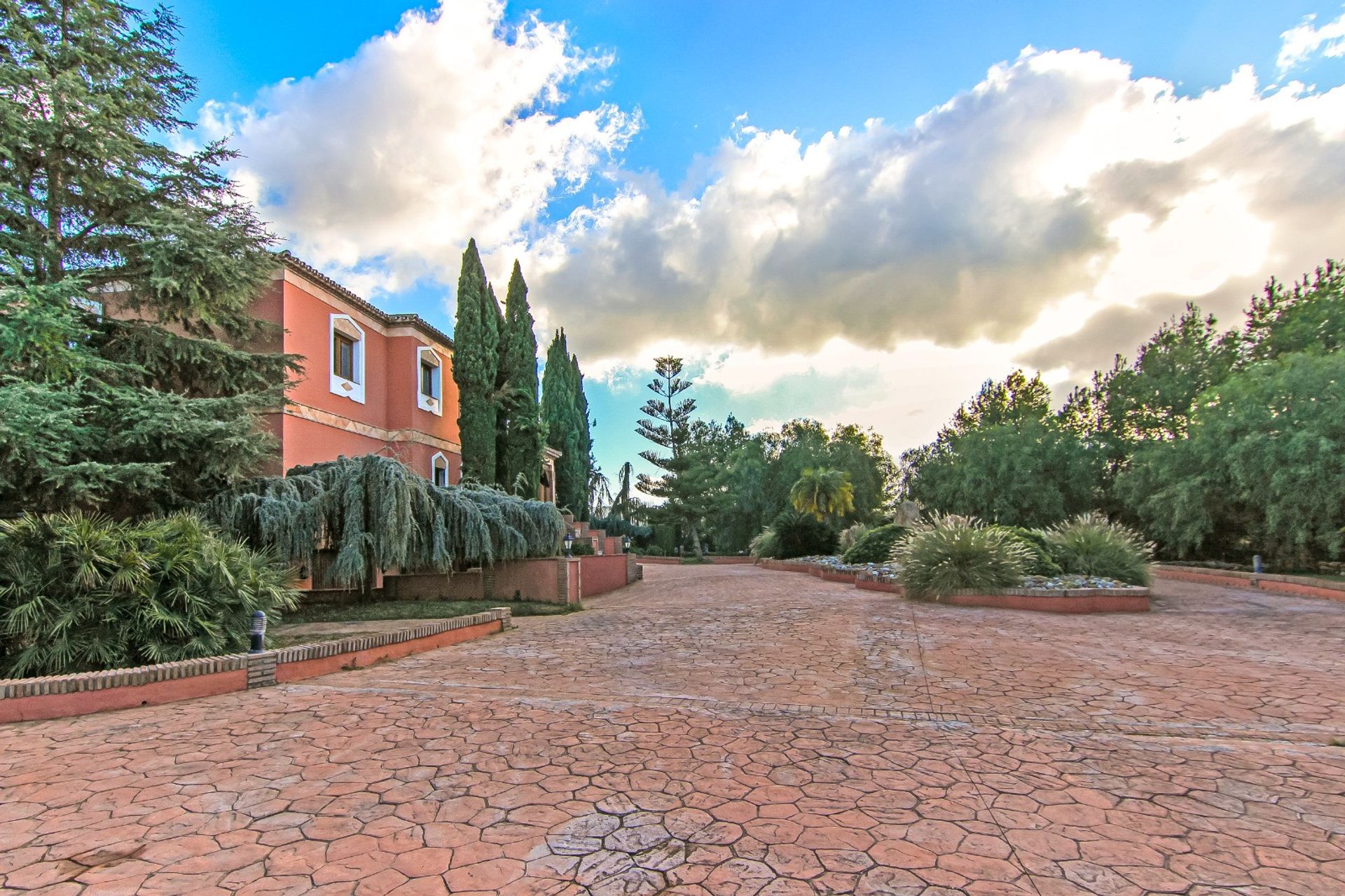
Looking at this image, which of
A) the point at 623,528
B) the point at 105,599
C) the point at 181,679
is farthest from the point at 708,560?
the point at 181,679

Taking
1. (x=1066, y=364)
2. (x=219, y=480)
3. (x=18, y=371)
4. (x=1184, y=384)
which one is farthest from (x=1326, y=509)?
(x=18, y=371)

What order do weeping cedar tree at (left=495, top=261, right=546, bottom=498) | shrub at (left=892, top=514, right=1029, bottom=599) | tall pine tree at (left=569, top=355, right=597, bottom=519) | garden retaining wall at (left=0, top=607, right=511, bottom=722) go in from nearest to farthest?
garden retaining wall at (left=0, top=607, right=511, bottom=722), shrub at (left=892, top=514, right=1029, bottom=599), weeping cedar tree at (left=495, top=261, right=546, bottom=498), tall pine tree at (left=569, top=355, right=597, bottom=519)

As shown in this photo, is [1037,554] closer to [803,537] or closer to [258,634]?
[803,537]

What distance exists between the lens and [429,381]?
19.1 metres

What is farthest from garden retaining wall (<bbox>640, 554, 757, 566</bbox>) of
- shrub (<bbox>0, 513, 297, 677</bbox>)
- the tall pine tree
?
shrub (<bbox>0, 513, 297, 677</bbox>)

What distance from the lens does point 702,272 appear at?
1620 centimetres

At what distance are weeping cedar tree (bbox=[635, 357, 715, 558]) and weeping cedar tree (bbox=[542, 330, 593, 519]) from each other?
5.95 metres

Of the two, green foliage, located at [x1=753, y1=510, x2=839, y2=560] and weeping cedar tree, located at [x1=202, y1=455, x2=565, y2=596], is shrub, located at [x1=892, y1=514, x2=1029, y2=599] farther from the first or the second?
green foliage, located at [x1=753, y1=510, x2=839, y2=560]

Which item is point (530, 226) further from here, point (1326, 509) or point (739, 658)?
point (1326, 509)

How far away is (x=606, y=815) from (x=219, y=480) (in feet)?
29.6

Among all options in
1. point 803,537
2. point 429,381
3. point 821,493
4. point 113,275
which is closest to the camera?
point 113,275

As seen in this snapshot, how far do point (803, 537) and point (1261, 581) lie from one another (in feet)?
40.0

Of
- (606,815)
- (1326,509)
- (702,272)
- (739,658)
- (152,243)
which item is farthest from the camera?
(702,272)

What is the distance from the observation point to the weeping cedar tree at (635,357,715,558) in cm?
3525
